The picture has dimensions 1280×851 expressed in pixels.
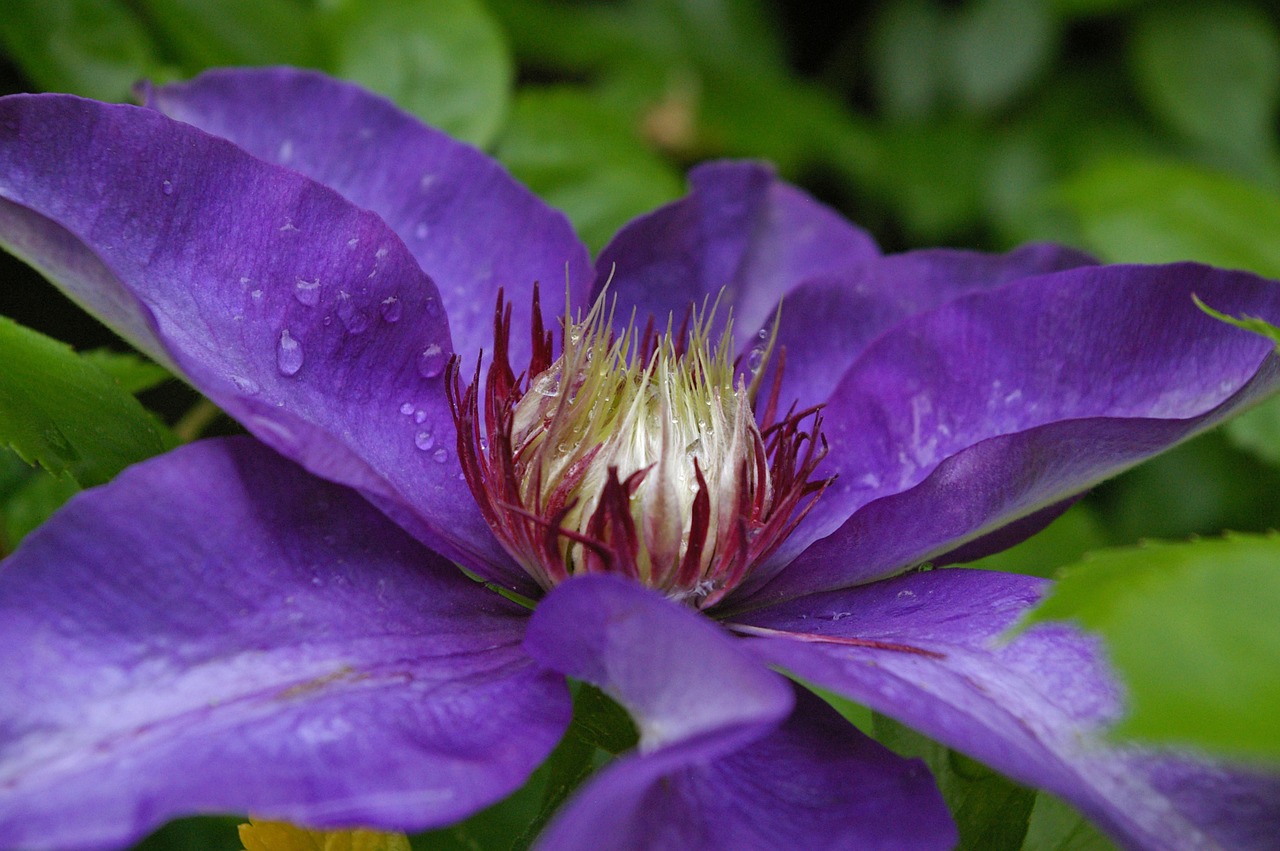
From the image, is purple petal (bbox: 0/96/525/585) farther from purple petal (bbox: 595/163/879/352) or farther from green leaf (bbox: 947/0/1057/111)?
green leaf (bbox: 947/0/1057/111)

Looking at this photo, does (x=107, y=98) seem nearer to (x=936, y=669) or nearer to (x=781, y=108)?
(x=936, y=669)

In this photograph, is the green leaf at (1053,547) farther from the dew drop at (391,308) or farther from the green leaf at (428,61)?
the green leaf at (428,61)

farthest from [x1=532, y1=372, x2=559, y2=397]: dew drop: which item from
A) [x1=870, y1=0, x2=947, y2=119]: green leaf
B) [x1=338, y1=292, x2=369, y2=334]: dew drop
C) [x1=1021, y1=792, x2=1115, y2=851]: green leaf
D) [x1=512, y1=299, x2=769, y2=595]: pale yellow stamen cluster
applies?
[x1=870, y1=0, x2=947, y2=119]: green leaf

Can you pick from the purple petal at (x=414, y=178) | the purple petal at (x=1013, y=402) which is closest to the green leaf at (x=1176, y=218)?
the purple petal at (x=1013, y=402)

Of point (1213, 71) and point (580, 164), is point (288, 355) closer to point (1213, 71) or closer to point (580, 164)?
point (580, 164)

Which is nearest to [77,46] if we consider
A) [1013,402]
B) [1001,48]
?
[1013,402]

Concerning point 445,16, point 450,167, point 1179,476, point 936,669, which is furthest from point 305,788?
point 1179,476
